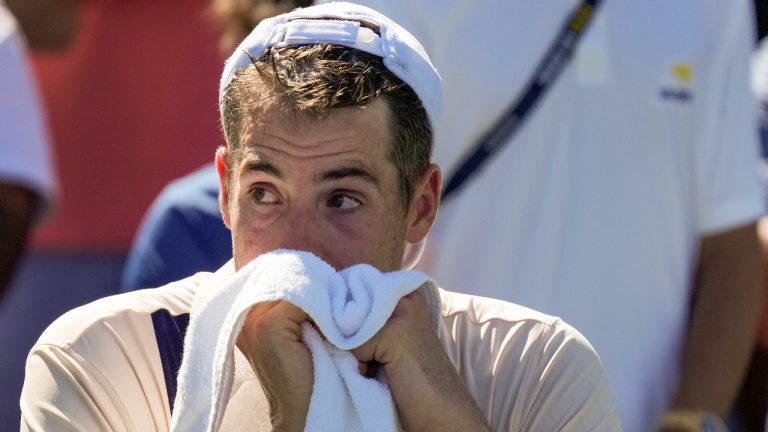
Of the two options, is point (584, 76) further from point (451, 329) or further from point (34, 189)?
point (34, 189)

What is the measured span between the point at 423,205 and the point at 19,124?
5.67 ft

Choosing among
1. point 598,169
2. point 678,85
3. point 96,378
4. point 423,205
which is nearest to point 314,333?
point 96,378

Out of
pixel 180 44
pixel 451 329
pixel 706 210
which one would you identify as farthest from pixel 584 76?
pixel 180 44

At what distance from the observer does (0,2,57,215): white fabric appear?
14.1 feet

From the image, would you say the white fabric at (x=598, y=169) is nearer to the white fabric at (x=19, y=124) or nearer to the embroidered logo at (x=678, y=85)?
the embroidered logo at (x=678, y=85)

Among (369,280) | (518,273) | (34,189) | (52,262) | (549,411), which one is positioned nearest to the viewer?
(369,280)

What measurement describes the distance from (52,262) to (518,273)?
2.02 metres

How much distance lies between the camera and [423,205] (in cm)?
304

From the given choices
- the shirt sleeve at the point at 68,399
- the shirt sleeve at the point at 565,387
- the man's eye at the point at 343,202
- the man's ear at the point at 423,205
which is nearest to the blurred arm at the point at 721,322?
the shirt sleeve at the point at 565,387

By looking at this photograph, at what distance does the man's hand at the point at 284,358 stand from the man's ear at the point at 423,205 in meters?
0.43

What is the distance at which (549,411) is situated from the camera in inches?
112

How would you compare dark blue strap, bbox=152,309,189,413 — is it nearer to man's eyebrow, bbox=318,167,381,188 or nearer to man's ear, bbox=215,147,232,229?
man's ear, bbox=215,147,232,229

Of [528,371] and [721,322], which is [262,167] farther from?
[721,322]

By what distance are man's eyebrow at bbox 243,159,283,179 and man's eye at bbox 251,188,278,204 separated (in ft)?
0.12
